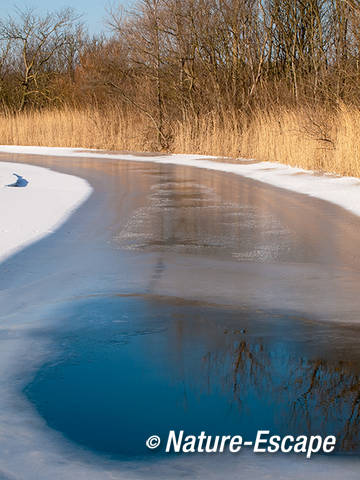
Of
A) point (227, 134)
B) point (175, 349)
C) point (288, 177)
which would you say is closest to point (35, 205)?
point (288, 177)

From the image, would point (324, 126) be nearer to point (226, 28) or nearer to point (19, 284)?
point (226, 28)

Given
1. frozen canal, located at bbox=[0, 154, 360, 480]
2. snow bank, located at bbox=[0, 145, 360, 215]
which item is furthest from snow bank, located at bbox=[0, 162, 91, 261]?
snow bank, located at bbox=[0, 145, 360, 215]

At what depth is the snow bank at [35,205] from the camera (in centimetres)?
904

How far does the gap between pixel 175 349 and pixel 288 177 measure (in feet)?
44.1

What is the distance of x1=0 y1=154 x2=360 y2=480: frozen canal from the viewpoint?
10.8 feet

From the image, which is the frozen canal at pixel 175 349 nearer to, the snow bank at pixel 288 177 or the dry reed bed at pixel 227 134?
the snow bank at pixel 288 177

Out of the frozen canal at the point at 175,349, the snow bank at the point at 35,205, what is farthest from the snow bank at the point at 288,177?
the frozen canal at the point at 175,349

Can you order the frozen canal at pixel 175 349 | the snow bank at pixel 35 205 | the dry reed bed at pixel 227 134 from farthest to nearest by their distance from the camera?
the dry reed bed at pixel 227 134
the snow bank at pixel 35 205
the frozen canal at pixel 175 349

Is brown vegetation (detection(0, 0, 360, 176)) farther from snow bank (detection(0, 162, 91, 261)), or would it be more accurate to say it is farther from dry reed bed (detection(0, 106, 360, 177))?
snow bank (detection(0, 162, 91, 261))

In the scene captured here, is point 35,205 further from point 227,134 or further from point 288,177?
point 227,134

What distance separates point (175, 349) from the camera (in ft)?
15.2

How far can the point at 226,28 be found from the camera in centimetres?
2722

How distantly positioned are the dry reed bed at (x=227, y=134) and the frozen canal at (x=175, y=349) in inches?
335

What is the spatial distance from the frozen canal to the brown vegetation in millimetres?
9750
